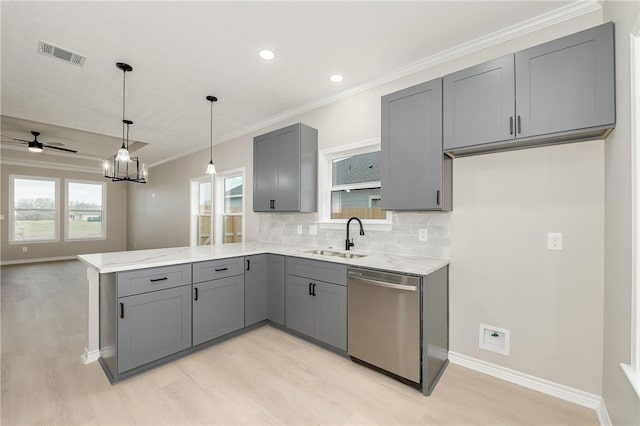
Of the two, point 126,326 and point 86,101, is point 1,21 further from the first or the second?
point 126,326

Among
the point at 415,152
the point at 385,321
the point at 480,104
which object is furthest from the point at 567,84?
the point at 385,321

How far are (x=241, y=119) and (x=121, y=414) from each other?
3728mm

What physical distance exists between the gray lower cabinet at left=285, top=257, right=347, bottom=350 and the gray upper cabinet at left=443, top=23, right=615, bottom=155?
1539 mm

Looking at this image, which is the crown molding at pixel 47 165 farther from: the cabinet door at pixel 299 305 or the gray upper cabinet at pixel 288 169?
the cabinet door at pixel 299 305

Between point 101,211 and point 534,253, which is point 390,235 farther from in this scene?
point 101,211

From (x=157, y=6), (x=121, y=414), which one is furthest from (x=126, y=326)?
(x=157, y=6)

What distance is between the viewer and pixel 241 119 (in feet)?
14.0

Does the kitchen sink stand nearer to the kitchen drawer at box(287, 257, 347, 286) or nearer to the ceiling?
the kitchen drawer at box(287, 257, 347, 286)

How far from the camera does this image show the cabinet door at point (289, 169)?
133 inches

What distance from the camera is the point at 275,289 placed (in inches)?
124

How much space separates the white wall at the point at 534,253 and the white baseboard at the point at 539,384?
0.04 metres

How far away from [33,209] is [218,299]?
8.30 meters

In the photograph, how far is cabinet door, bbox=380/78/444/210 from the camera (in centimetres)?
227

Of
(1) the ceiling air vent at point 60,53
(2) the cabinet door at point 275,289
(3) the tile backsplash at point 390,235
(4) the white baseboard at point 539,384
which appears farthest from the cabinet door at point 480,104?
(1) the ceiling air vent at point 60,53
